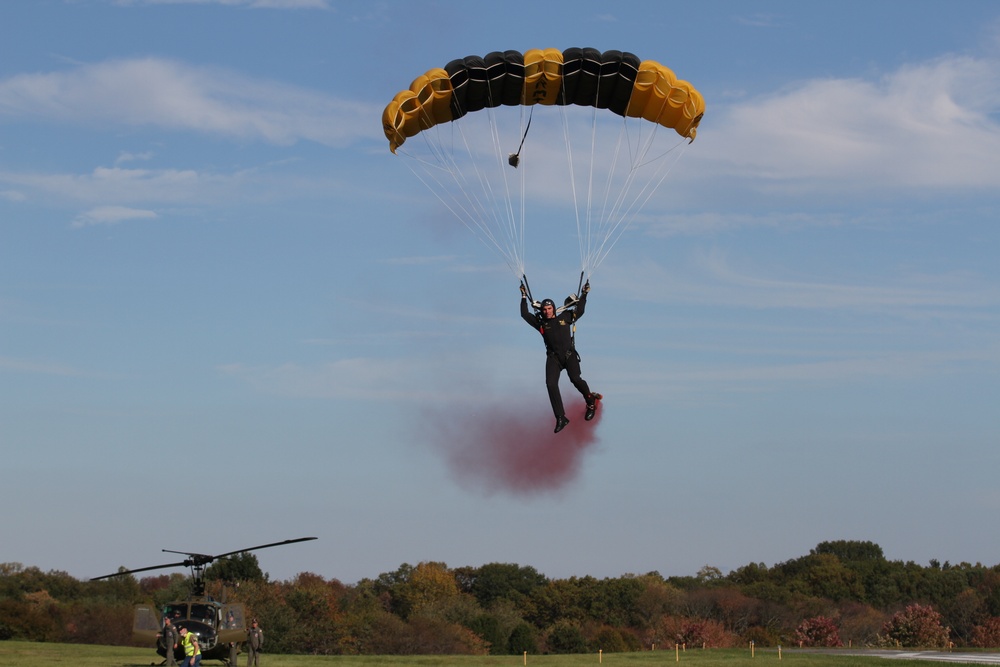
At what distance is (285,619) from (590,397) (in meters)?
49.1

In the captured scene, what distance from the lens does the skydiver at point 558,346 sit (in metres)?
22.2

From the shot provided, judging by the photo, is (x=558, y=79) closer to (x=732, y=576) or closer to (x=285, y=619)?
(x=285, y=619)

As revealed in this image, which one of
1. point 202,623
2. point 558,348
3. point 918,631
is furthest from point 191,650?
point 918,631

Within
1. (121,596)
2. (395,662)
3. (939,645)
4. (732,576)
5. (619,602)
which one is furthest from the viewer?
(732,576)

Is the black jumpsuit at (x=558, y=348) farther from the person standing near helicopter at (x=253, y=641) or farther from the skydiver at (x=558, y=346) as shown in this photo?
the person standing near helicopter at (x=253, y=641)

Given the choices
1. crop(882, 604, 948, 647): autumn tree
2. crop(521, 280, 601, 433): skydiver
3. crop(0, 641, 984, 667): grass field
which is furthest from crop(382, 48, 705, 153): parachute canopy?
crop(882, 604, 948, 647): autumn tree

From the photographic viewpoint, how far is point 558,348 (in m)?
22.2

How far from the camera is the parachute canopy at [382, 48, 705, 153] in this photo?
24.2m

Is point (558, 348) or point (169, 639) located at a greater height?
point (558, 348)

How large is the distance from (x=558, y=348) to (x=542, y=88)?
5.96m

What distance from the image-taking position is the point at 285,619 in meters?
67.3

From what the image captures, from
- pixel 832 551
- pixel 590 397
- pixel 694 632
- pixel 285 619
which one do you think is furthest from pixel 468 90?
pixel 832 551

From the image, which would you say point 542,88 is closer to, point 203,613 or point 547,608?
point 203,613

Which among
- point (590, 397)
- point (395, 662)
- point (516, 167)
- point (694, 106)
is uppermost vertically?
point (694, 106)
